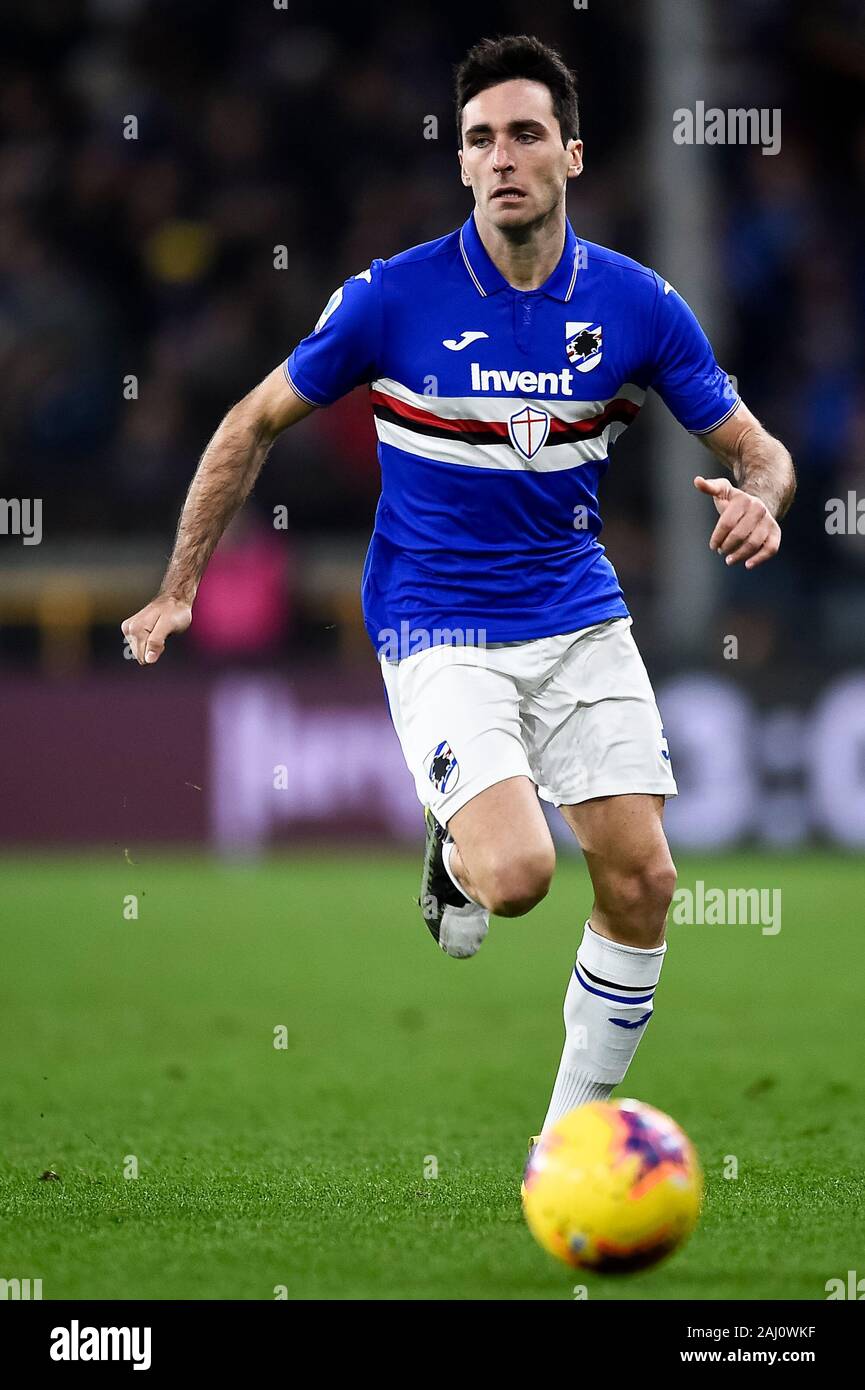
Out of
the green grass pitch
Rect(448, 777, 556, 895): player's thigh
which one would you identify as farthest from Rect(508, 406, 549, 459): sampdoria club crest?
the green grass pitch

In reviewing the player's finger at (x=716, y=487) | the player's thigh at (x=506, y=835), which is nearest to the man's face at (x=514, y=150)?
the player's finger at (x=716, y=487)

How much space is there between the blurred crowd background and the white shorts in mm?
7807

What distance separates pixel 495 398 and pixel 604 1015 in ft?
4.62

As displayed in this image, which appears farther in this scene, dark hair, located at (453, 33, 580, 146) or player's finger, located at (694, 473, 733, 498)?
dark hair, located at (453, 33, 580, 146)

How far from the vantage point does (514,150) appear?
4613 mm

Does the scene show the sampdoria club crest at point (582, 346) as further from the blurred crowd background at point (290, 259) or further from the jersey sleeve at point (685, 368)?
the blurred crowd background at point (290, 259)

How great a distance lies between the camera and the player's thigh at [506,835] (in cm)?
439

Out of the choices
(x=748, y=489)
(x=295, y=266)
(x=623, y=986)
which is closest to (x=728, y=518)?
(x=748, y=489)

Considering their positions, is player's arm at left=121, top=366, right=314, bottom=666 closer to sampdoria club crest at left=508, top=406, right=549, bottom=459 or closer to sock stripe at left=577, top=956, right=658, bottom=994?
sampdoria club crest at left=508, top=406, right=549, bottom=459

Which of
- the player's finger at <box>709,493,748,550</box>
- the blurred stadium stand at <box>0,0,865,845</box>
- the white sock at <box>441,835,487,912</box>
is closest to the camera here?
the player's finger at <box>709,493,748,550</box>

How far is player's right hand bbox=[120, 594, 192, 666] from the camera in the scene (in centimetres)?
455

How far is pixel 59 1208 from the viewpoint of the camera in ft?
14.9
